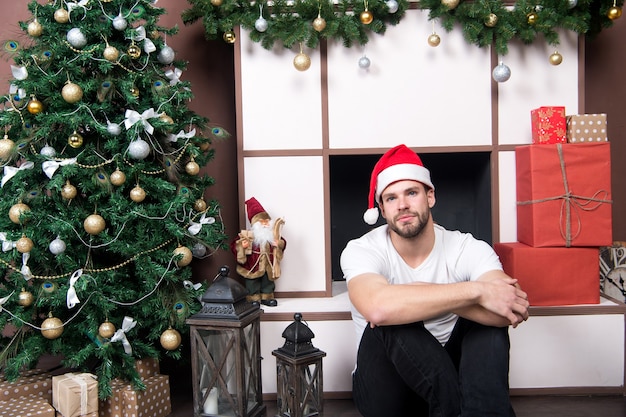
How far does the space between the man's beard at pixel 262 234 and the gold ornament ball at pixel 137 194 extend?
58 centimetres

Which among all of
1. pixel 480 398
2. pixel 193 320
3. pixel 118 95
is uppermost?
pixel 118 95

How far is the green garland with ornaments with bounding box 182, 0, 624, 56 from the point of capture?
260 cm

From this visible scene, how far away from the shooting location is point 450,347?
6.68ft

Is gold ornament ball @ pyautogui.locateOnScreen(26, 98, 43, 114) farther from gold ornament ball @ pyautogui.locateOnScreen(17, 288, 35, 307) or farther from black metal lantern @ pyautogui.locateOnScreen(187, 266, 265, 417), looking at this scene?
black metal lantern @ pyautogui.locateOnScreen(187, 266, 265, 417)

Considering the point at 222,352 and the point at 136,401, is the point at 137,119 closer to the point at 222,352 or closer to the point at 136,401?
the point at 222,352

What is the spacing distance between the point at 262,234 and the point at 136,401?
92cm

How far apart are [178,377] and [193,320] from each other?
106 cm

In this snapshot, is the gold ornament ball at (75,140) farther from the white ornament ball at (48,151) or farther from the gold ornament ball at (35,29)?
the gold ornament ball at (35,29)

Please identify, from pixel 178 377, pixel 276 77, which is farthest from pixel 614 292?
pixel 178 377

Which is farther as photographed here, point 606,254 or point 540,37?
point 606,254

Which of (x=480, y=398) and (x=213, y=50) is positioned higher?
(x=213, y=50)

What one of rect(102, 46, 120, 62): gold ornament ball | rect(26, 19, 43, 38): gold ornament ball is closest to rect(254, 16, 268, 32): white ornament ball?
rect(102, 46, 120, 62): gold ornament ball

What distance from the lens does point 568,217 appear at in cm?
250

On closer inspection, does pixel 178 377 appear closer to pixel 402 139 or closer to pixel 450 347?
pixel 450 347
